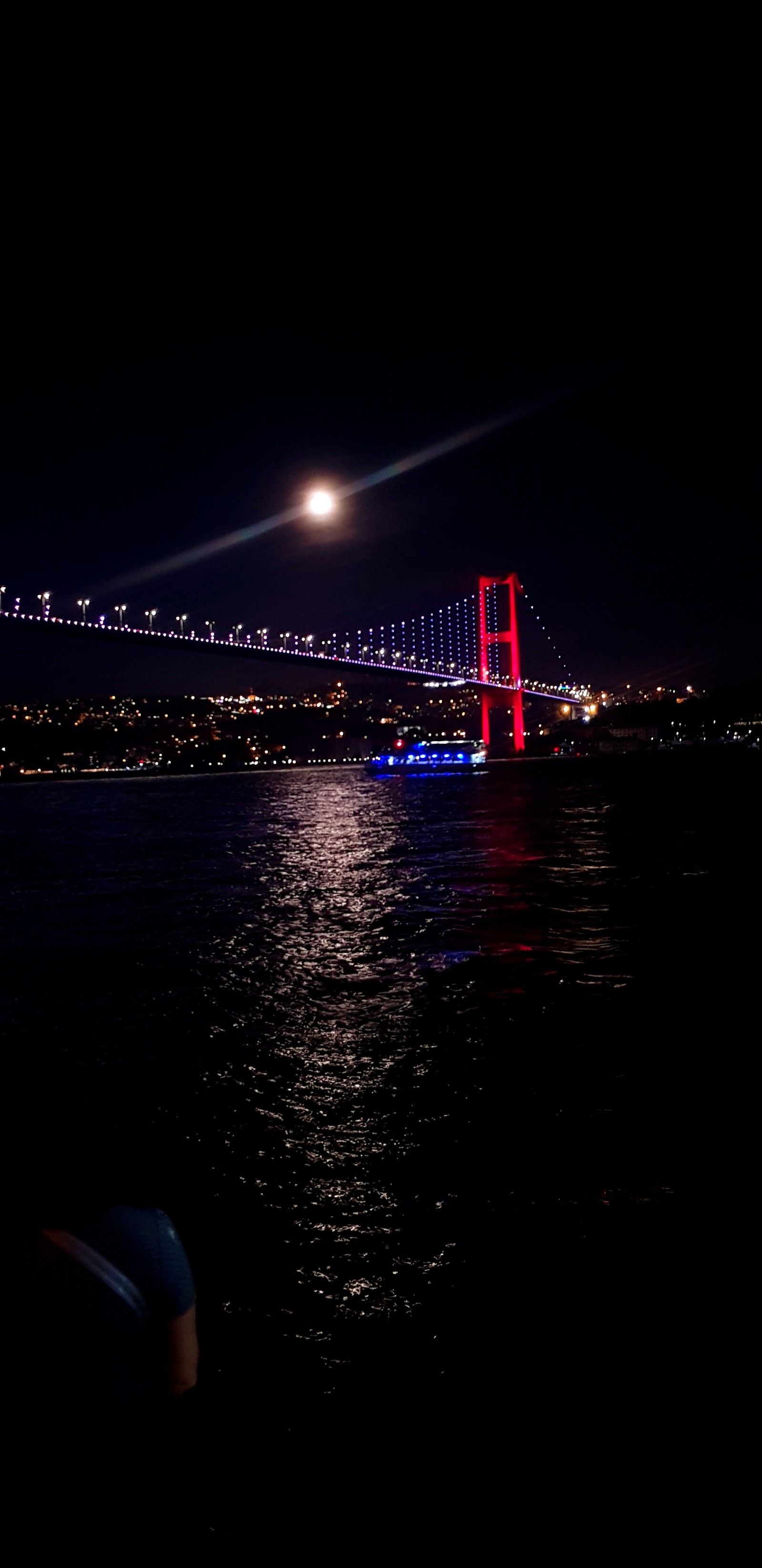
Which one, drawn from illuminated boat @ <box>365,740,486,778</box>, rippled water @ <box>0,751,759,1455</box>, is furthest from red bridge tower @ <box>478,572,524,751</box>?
rippled water @ <box>0,751,759,1455</box>

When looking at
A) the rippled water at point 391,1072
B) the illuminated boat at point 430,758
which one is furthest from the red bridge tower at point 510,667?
the rippled water at point 391,1072

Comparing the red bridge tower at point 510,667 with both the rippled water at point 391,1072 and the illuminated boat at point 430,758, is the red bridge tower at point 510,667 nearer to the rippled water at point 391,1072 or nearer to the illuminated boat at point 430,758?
the illuminated boat at point 430,758

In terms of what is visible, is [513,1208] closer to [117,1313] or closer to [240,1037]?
[117,1313]

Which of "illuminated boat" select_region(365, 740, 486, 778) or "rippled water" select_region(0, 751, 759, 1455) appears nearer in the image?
"rippled water" select_region(0, 751, 759, 1455)

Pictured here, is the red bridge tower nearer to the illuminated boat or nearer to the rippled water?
the illuminated boat

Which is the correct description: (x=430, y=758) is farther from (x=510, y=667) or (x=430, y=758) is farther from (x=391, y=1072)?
(x=391, y=1072)

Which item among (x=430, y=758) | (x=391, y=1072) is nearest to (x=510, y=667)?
(x=430, y=758)
